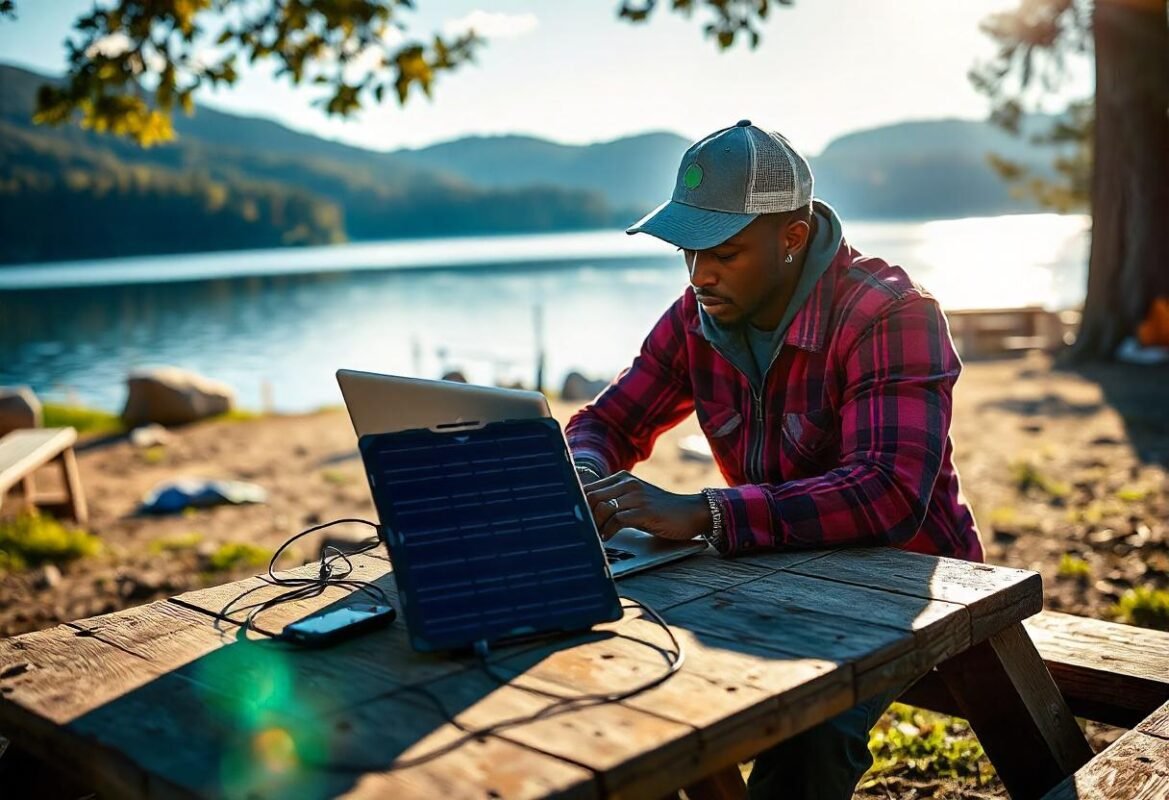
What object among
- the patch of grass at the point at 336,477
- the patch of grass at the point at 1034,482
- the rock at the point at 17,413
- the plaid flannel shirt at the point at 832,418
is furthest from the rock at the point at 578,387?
the plaid flannel shirt at the point at 832,418

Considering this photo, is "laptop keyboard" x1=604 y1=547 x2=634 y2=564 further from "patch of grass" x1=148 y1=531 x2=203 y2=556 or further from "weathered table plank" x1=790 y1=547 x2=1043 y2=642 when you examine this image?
"patch of grass" x1=148 y1=531 x2=203 y2=556

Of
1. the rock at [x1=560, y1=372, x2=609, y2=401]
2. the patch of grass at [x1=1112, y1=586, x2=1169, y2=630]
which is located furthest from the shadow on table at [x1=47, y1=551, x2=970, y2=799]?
the rock at [x1=560, y1=372, x2=609, y2=401]

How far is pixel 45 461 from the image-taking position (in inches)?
318

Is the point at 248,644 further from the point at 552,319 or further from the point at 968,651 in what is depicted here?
the point at 552,319

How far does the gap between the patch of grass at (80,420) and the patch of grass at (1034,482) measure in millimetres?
11937

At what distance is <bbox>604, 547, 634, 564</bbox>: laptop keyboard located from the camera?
2416mm

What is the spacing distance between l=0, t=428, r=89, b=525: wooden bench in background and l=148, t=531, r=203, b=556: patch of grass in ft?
3.06

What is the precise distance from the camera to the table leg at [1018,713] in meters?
2.34

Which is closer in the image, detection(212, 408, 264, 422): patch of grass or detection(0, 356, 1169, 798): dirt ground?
detection(0, 356, 1169, 798): dirt ground

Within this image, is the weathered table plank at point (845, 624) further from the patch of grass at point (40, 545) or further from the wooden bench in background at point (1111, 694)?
the patch of grass at point (40, 545)

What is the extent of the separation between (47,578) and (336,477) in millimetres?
3681

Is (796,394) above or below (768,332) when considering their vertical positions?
below

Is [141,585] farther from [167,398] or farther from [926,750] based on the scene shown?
[167,398]

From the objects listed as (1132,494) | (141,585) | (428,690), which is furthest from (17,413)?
(428,690)
